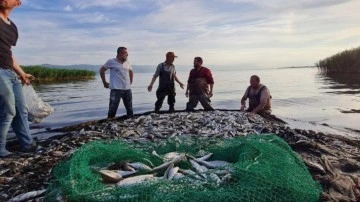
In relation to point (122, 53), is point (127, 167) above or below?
below

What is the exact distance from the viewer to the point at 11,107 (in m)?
7.34

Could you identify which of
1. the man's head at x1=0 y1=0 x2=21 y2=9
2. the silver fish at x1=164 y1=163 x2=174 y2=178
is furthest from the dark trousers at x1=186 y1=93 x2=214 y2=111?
the silver fish at x1=164 y1=163 x2=174 y2=178

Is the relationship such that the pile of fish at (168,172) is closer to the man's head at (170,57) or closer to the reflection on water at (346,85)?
the man's head at (170,57)

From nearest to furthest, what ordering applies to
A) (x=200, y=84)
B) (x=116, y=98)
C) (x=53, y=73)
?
(x=116, y=98) → (x=200, y=84) → (x=53, y=73)

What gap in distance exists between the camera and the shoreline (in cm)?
570

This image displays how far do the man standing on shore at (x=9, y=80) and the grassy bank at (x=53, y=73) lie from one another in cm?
3829

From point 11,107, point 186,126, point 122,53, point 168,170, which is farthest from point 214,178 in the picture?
point 122,53

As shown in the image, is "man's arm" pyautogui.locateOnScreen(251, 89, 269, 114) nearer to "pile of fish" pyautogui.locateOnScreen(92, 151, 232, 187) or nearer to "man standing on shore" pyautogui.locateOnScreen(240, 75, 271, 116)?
"man standing on shore" pyautogui.locateOnScreen(240, 75, 271, 116)

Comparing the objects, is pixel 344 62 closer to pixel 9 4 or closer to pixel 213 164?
pixel 213 164

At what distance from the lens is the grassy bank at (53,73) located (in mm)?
46062

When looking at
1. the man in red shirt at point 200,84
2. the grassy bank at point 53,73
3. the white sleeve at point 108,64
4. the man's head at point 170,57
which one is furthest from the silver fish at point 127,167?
the grassy bank at point 53,73

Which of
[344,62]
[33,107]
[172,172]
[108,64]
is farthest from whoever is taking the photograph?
[344,62]

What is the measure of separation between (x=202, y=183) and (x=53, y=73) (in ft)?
156

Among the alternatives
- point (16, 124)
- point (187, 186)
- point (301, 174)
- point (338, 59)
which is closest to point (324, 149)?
point (301, 174)
